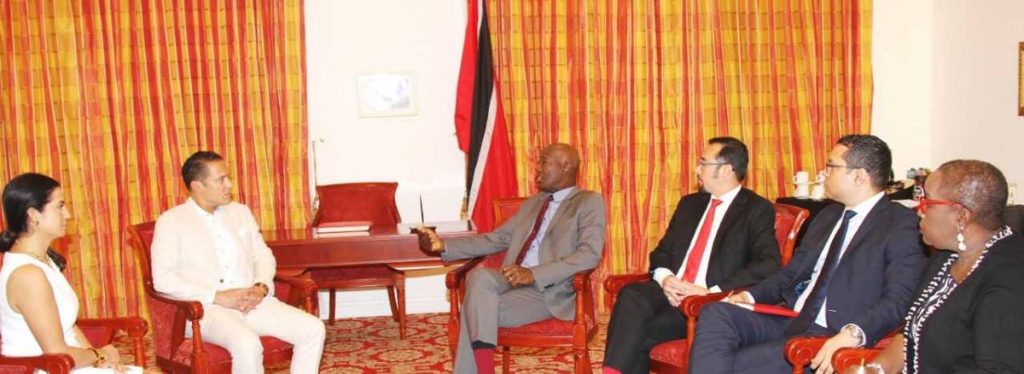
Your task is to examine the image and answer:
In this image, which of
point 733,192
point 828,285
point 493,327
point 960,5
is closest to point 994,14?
point 960,5

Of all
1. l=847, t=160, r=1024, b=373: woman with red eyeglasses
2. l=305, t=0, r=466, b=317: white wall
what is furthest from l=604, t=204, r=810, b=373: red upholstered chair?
l=305, t=0, r=466, b=317: white wall

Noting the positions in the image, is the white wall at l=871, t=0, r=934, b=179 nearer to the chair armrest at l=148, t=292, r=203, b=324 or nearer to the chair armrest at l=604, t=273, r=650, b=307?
the chair armrest at l=604, t=273, r=650, b=307

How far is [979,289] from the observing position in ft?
8.68

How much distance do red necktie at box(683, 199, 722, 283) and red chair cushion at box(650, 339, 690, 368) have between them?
0.44 m

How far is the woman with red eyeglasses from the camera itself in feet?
8.42

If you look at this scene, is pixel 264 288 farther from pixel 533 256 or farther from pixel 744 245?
pixel 744 245

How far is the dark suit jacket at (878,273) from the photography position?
10.9 feet

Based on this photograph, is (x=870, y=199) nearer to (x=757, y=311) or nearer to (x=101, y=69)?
(x=757, y=311)

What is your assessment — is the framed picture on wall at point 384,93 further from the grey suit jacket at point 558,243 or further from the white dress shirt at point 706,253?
the white dress shirt at point 706,253

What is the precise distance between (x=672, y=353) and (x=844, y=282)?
76 centimetres

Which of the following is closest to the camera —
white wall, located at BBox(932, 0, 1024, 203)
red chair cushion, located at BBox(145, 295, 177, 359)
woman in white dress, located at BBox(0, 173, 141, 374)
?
woman in white dress, located at BBox(0, 173, 141, 374)

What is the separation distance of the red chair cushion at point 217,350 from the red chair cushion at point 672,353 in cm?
166

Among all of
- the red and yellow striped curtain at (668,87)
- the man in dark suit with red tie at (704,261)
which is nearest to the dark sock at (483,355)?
the man in dark suit with red tie at (704,261)

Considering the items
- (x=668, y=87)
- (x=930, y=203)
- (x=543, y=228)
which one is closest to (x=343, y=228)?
(x=543, y=228)
